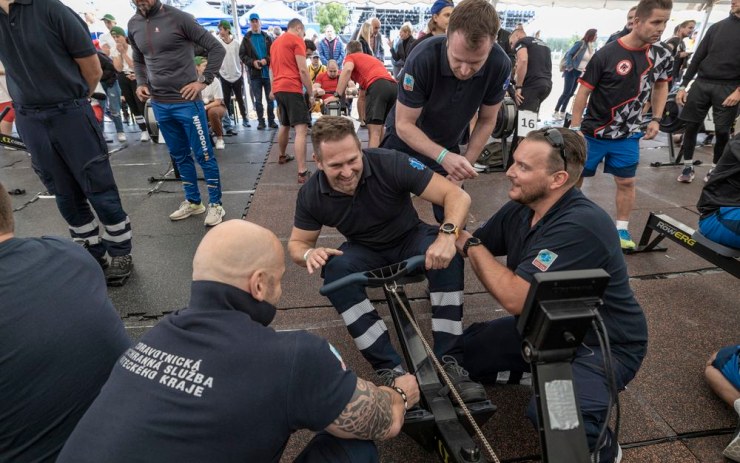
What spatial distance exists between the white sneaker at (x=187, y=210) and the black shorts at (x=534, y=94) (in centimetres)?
389

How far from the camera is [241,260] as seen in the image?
1022mm

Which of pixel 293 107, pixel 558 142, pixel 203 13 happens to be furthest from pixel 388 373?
pixel 203 13

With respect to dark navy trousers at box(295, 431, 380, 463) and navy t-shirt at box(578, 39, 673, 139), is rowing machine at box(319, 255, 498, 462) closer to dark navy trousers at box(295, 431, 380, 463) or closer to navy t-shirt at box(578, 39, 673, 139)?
dark navy trousers at box(295, 431, 380, 463)

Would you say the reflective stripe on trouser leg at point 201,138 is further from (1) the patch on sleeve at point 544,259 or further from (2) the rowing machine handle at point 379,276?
(1) the patch on sleeve at point 544,259

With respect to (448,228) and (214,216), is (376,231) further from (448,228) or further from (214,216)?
(214,216)

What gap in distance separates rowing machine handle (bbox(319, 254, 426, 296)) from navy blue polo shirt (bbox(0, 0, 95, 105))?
2134mm

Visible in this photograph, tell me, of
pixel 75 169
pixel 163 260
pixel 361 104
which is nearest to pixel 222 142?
pixel 361 104

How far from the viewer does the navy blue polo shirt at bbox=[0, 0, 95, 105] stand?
2.24 m

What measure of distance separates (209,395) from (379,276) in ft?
3.17

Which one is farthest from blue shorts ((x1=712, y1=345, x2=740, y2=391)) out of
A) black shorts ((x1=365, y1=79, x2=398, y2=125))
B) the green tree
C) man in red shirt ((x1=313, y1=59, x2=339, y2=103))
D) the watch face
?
the green tree

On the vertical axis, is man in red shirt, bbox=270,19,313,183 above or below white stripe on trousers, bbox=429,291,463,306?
above

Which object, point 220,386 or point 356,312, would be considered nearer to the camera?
point 220,386

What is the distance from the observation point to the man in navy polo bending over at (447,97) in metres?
2.18

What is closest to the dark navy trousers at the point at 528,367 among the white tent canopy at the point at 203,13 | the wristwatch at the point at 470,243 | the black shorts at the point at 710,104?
the wristwatch at the point at 470,243
